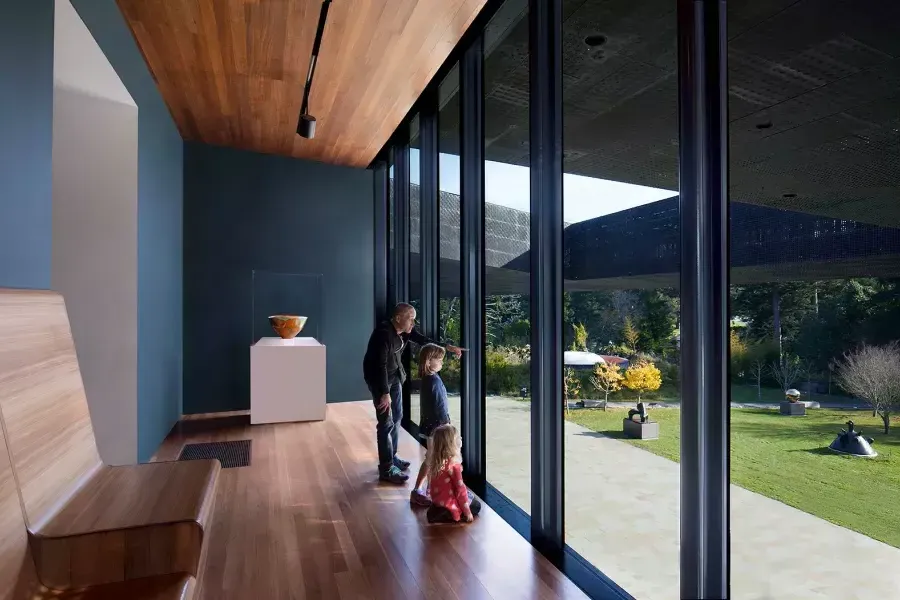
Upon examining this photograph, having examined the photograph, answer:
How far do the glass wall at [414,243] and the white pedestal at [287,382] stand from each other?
3.13ft

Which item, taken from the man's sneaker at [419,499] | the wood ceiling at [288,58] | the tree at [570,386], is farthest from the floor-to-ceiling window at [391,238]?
the tree at [570,386]

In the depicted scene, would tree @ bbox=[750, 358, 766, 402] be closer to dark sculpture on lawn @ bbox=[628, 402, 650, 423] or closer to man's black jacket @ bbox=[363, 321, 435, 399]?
dark sculpture on lawn @ bbox=[628, 402, 650, 423]

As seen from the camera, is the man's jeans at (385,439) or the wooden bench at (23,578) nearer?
the wooden bench at (23,578)

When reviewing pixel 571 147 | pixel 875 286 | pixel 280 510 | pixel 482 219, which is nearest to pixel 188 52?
pixel 482 219

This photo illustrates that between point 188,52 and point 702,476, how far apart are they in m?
3.98

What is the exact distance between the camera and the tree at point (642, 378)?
195 centimetres

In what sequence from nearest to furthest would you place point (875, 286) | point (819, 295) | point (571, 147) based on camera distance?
point (875, 286) → point (819, 295) → point (571, 147)

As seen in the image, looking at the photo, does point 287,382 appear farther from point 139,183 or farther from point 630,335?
point 630,335

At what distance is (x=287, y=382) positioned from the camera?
17.4ft

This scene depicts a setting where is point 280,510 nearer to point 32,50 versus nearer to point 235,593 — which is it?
point 235,593

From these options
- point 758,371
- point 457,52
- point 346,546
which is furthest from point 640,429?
point 457,52

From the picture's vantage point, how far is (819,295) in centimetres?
135

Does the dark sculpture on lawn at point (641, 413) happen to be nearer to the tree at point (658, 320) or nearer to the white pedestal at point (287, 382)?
the tree at point (658, 320)

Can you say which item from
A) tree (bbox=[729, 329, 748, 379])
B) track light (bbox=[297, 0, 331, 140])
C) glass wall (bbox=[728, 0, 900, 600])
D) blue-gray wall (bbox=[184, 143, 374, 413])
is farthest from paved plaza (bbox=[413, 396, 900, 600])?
blue-gray wall (bbox=[184, 143, 374, 413])
